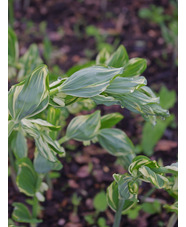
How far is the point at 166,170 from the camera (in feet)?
2.72

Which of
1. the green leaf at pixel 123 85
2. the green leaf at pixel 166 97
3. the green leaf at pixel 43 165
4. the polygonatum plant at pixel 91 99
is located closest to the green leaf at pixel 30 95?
the polygonatum plant at pixel 91 99

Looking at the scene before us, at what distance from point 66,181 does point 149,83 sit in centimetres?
77

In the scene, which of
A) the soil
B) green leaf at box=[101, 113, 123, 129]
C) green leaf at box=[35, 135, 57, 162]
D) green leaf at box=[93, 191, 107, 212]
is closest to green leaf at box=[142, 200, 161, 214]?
the soil

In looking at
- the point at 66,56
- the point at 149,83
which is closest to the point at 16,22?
the point at 66,56

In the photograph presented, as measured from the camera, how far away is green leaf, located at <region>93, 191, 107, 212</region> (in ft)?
4.31

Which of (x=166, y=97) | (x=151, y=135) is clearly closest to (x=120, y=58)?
(x=151, y=135)

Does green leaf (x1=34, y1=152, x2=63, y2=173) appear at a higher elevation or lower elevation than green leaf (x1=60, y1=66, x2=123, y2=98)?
lower

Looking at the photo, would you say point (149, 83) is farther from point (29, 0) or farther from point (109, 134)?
point (29, 0)

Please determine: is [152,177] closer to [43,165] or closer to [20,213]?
[43,165]

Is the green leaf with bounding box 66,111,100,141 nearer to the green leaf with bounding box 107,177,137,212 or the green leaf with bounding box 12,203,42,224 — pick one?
the green leaf with bounding box 107,177,137,212

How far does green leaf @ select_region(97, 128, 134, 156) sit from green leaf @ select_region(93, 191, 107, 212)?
0.33 m

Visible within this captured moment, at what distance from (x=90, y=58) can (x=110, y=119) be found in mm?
1067

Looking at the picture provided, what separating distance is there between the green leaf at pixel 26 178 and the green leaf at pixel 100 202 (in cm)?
30

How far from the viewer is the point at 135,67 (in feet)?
3.27
